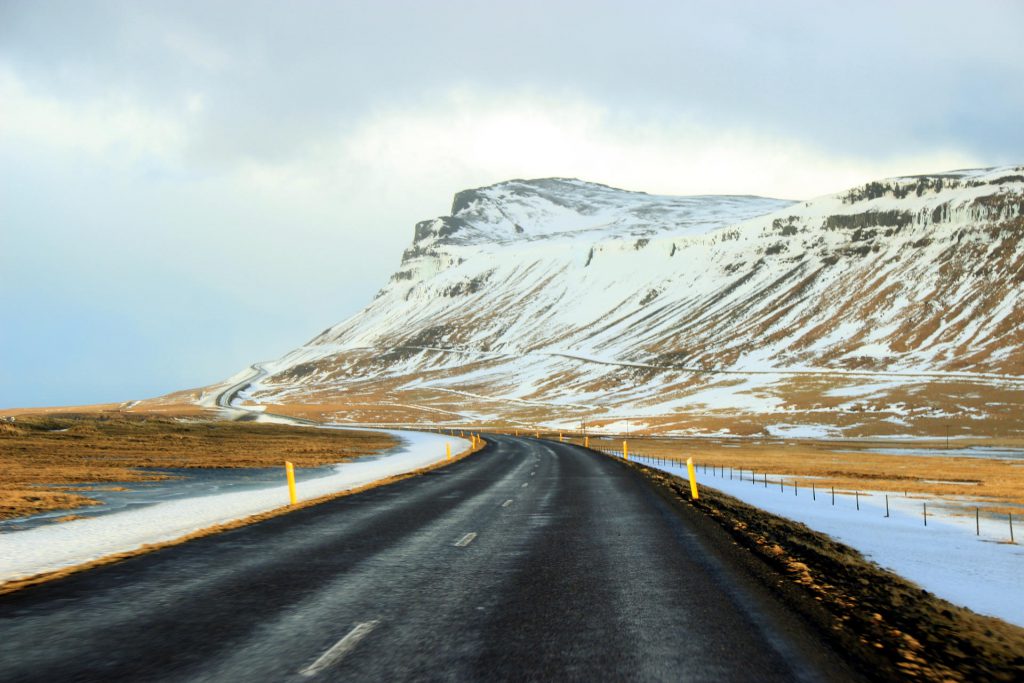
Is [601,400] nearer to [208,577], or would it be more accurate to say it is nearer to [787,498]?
[787,498]

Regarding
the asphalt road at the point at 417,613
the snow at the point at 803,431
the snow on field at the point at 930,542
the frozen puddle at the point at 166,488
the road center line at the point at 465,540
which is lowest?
the snow on field at the point at 930,542

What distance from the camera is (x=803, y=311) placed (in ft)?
616

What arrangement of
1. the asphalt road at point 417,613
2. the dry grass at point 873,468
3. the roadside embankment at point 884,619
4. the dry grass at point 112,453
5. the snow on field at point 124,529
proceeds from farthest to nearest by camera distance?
the dry grass at point 873,468
the dry grass at point 112,453
the snow on field at point 124,529
the roadside embankment at point 884,619
the asphalt road at point 417,613

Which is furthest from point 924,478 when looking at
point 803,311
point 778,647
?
point 803,311

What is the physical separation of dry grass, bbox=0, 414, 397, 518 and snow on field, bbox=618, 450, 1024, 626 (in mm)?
19743

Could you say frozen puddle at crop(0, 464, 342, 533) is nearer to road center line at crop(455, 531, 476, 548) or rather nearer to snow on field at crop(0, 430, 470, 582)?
snow on field at crop(0, 430, 470, 582)

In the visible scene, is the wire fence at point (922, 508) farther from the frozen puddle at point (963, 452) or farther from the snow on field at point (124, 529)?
the frozen puddle at point (963, 452)

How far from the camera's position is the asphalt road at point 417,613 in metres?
6.41

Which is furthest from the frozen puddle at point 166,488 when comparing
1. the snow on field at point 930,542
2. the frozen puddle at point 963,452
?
the frozen puddle at point 963,452

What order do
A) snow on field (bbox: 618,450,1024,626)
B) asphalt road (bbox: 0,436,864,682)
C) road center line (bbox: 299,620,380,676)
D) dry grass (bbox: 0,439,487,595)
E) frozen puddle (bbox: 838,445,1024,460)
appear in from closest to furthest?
road center line (bbox: 299,620,380,676), asphalt road (bbox: 0,436,864,682), dry grass (bbox: 0,439,487,595), snow on field (bbox: 618,450,1024,626), frozen puddle (bbox: 838,445,1024,460)

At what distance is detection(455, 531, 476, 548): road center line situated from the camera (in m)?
13.3

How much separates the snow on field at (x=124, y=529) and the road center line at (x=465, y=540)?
223 inches

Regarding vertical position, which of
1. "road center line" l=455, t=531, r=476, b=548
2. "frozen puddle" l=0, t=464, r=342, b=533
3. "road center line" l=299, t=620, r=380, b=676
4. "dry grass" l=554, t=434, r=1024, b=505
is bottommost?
"dry grass" l=554, t=434, r=1024, b=505

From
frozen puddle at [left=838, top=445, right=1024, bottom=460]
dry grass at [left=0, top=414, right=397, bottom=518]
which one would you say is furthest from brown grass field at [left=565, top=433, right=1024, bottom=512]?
dry grass at [left=0, top=414, right=397, bottom=518]
